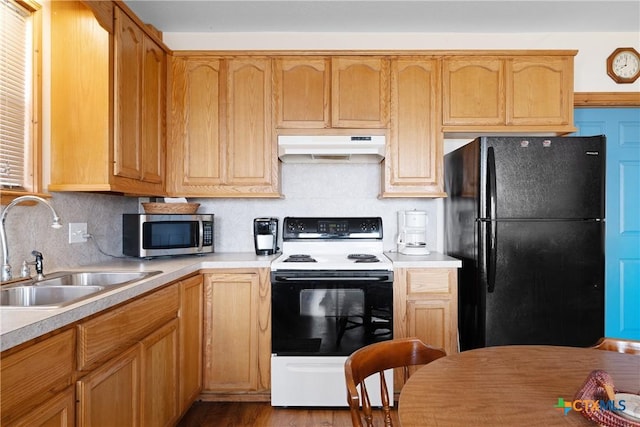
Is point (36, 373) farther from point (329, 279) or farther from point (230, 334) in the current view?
point (329, 279)

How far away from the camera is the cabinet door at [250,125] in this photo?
2662mm

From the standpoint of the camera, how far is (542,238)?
226cm

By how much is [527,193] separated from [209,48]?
7.90ft

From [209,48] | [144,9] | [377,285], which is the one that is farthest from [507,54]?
[144,9]

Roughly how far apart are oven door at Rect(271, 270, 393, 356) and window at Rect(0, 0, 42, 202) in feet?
4.53

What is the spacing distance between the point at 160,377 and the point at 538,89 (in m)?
2.87

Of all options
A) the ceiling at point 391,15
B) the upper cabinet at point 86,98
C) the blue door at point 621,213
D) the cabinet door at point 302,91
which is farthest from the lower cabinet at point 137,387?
the blue door at point 621,213

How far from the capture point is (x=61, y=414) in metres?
1.18

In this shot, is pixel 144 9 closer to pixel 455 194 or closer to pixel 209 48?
pixel 209 48

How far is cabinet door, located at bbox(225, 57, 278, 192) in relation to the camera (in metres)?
2.66

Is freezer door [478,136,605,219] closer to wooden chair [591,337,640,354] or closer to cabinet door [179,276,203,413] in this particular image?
wooden chair [591,337,640,354]

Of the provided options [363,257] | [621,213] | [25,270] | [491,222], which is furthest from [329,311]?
[621,213]

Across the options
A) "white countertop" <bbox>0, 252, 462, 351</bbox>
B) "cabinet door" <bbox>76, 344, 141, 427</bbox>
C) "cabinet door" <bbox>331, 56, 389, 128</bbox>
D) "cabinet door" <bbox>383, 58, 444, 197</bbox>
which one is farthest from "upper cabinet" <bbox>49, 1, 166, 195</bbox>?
"cabinet door" <bbox>383, 58, 444, 197</bbox>

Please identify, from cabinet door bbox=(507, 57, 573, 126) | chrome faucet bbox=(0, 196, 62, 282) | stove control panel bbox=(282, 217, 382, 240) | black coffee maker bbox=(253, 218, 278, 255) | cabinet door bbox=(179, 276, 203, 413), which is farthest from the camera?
stove control panel bbox=(282, 217, 382, 240)
